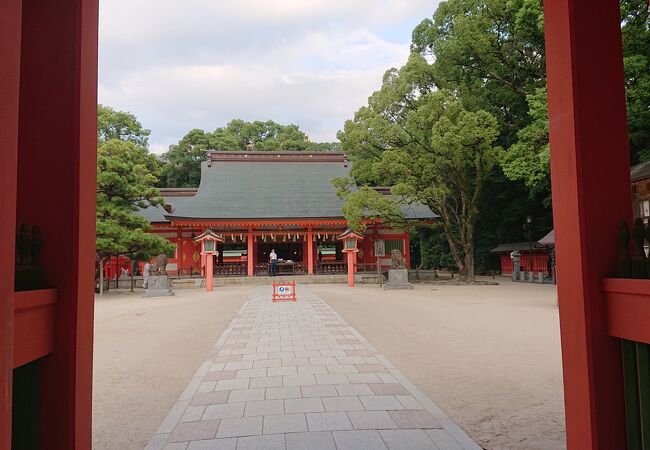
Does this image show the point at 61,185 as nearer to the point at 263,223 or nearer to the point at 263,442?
the point at 263,442

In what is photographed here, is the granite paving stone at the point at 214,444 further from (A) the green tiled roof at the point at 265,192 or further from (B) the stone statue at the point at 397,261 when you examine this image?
(A) the green tiled roof at the point at 265,192

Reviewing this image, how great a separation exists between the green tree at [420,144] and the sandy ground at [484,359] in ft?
24.1

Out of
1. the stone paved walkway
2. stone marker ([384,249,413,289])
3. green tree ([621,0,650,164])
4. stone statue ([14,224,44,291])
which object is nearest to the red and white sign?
stone marker ([384,249,413,289])

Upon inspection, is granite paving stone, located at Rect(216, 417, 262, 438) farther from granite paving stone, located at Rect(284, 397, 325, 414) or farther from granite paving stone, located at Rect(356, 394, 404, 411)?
granite paving stone, located at Rect(356, 394, 404, 411)

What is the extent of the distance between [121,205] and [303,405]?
15325 millimetres

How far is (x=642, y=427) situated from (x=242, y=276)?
69.2 ft

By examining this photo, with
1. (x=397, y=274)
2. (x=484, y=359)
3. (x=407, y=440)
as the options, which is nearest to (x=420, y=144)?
(x=397, y=274)

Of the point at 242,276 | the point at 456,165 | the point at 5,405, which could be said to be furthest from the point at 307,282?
the point at 5,405

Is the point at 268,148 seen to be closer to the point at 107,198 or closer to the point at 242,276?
the point at 242,276

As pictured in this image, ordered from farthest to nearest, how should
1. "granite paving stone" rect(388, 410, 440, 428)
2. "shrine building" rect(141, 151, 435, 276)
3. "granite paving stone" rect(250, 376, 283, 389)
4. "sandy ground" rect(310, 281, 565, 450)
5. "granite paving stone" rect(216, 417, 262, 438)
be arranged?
1. "shrine building" rect(141, 151, 435, 276)
2. "granite paving stone" rect(250, 376, 283, 389)
3. "sandy ground" rect(310, 281, 565, 450)
4. "granite paving stone" rect(388, 410, 440, 428)
5. "granite paving stone" rect(216, 417, 262, 438)

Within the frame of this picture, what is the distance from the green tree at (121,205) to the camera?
618 inches

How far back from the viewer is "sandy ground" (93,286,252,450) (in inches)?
150

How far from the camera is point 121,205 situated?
1697 cm

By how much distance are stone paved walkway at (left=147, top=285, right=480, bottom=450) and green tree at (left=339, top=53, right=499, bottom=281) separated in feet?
42.2
